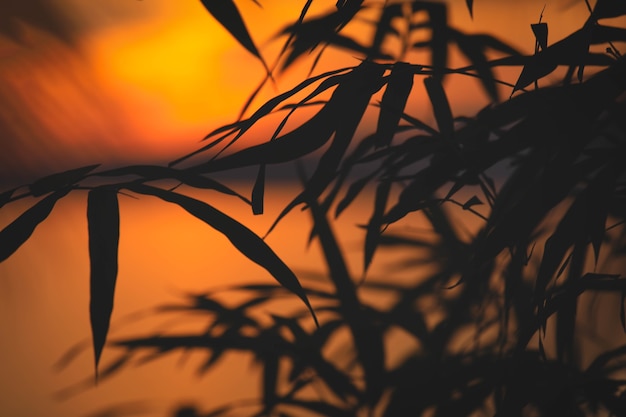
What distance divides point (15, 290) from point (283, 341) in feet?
1.62

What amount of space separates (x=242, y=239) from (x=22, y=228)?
0.21 m

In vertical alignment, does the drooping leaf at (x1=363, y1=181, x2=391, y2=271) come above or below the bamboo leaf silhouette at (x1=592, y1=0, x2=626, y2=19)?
below

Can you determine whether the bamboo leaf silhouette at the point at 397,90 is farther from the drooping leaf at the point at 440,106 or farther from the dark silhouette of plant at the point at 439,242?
the drooping leaf at the point at 440,106

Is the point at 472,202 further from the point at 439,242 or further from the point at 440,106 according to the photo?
the point at 439,242

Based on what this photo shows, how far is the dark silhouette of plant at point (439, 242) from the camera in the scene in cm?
60

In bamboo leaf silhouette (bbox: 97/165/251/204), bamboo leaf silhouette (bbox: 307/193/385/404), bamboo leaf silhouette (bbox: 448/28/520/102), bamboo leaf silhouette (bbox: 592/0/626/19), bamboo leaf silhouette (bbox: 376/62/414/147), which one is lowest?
bamboo leaf silhouette (bbox: 307/193/385/404)

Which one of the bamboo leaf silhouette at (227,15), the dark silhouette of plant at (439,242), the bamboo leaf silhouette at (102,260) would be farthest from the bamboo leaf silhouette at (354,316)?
the bamboo leaf silhouette at (102,260)

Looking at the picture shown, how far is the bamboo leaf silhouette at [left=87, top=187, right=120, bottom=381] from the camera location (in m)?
0.50

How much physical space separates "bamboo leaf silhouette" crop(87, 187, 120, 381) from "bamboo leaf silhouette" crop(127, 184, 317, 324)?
37 millimetres

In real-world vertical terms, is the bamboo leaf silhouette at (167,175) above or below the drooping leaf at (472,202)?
above

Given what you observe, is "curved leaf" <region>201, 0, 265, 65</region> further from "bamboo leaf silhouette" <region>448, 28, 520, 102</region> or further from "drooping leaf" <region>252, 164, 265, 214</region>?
"bamboo leaf silhouette" <region>448, 28, 520, 102</region>

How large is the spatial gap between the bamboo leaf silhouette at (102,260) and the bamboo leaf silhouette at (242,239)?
1.5 inches

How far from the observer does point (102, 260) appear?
0.51m

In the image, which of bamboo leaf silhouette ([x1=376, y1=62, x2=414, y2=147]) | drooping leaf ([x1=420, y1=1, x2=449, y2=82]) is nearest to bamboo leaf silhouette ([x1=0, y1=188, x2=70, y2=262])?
bamboo leaf silhouette ([x1=376, y1=62, x2=414, y2=147])
